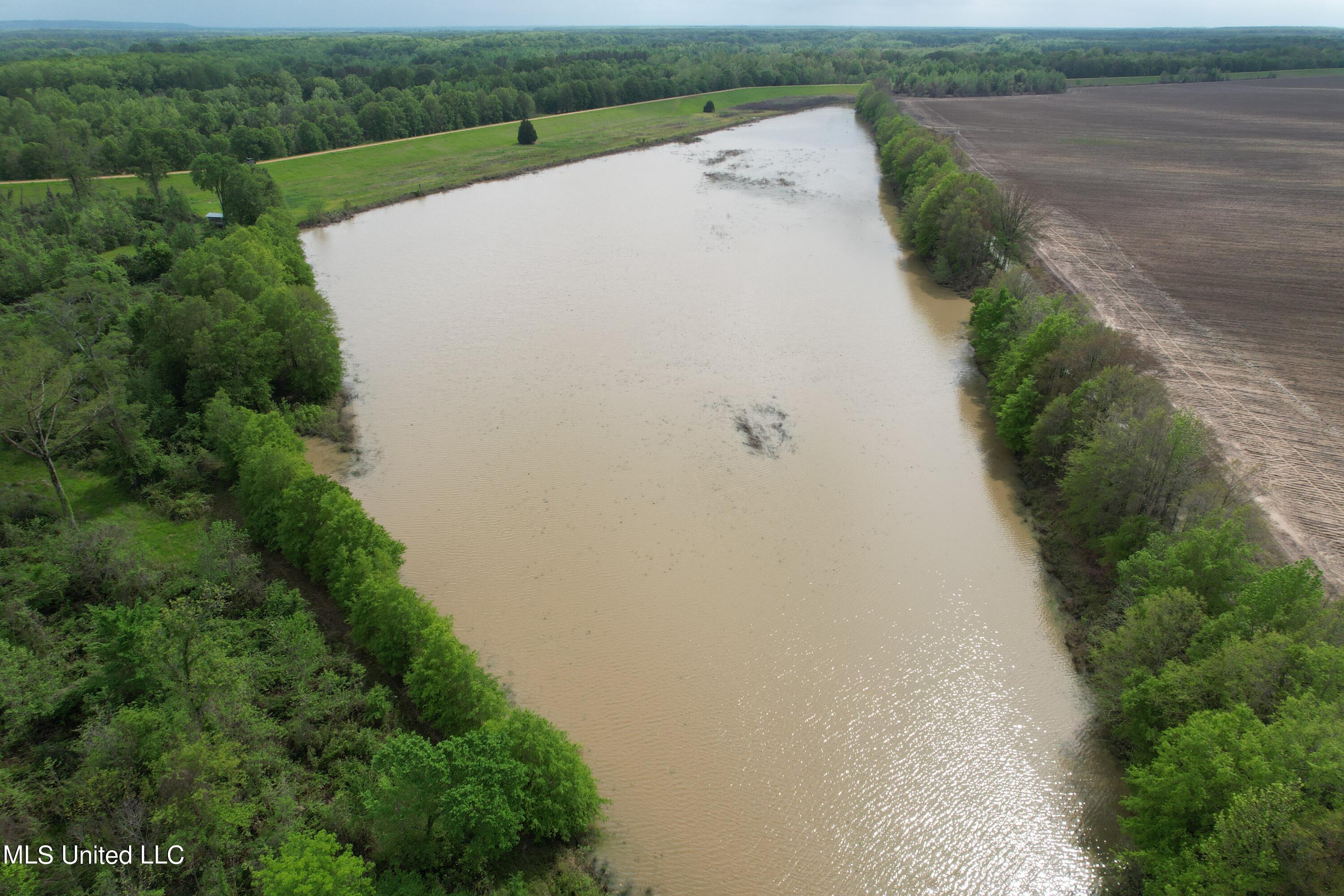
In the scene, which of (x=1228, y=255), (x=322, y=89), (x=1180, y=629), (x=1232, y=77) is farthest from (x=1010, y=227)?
(x=1232, y=77)

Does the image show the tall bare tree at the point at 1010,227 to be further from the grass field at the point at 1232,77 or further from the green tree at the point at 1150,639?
the grass field at the point at 1232,77

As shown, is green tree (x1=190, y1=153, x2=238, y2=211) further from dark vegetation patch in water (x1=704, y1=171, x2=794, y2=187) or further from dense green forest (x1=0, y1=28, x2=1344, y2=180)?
dark vegetation patch in water (x1=704, y1=171, x2=794, y2=187)

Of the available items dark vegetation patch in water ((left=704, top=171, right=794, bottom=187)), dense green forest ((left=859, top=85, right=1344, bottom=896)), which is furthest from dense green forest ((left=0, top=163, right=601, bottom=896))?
dark vegetation patch in water ((left=704, top=171, right=794, bottom=187))

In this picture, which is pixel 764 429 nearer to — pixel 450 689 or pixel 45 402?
pixel 450 689

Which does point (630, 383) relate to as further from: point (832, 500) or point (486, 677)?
point (486, 677)

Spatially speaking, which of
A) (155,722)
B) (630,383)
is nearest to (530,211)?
(630,383)
